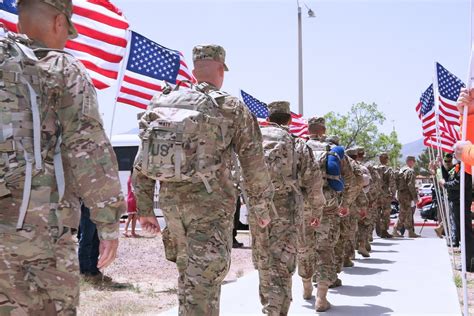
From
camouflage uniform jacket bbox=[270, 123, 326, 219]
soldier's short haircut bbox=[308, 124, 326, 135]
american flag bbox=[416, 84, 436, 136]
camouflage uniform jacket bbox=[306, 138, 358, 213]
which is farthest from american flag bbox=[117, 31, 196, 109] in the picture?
american flag bbox=[416, 84, 436, 136]

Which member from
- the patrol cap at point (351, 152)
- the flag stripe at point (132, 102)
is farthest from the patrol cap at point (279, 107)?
the patrol cap at point (351, 152)

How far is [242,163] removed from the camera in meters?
4.88

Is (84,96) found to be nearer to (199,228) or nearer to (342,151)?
(199,228)

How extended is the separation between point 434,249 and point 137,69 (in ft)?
26.9

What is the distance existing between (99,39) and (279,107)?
2463 mm

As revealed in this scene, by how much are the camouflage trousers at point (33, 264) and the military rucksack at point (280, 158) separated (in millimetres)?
3241

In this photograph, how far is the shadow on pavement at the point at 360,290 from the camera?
851 cm

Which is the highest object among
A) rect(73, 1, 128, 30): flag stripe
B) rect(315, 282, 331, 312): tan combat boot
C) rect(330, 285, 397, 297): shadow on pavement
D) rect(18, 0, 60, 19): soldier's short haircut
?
rect(73, 1, 128, 30): flag stripe

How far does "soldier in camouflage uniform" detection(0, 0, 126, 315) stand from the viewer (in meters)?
2.87

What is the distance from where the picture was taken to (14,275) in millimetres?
2875

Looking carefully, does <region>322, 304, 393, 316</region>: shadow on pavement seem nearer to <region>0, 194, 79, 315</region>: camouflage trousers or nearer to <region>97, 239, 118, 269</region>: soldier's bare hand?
<region>97, 239, 118, 269</region>: soldier's bare hand

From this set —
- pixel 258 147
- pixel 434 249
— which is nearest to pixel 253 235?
pixel 258 147

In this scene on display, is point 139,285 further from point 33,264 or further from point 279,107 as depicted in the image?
point 33,264

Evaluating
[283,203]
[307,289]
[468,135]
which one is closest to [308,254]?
[307,289]
